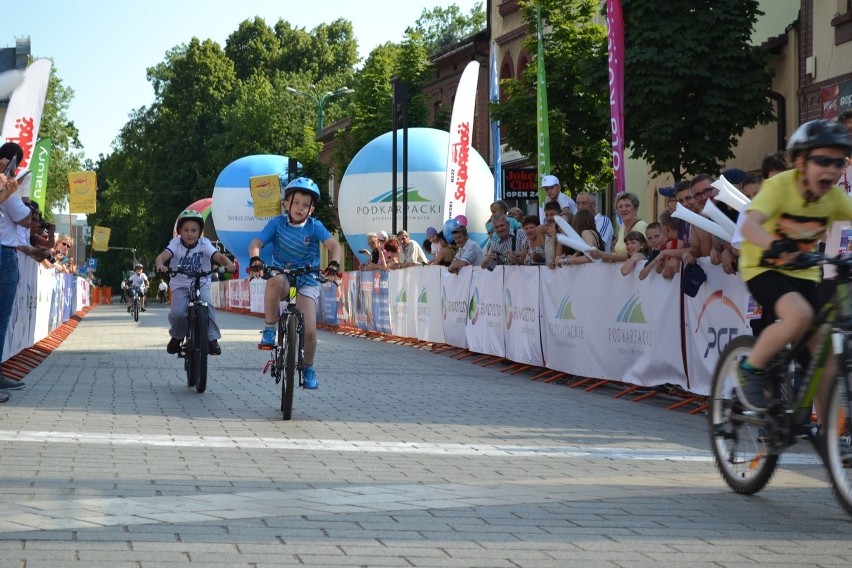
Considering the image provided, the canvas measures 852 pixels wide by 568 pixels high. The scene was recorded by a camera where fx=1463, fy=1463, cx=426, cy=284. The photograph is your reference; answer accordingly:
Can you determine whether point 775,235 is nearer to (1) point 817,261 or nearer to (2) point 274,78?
(1) point 817,261

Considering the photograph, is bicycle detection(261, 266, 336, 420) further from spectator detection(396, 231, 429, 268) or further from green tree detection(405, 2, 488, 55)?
green tree detection(405, 2, 488, 55)

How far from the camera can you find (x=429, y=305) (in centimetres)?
2397

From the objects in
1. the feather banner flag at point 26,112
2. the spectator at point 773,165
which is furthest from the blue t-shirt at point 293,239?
the feather banner flag at point 26,112

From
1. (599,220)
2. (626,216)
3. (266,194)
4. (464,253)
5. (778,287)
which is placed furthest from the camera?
(266,194)

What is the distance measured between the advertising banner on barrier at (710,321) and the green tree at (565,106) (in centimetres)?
1584

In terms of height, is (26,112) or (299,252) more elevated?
(26,112)

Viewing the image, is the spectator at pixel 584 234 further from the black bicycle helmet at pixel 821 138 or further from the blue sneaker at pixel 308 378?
the black bicycle helmet at pixel 821 138

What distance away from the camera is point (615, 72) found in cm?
2095

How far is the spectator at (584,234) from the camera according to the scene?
15930mm

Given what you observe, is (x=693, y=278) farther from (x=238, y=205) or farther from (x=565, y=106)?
(x=238, y=205)

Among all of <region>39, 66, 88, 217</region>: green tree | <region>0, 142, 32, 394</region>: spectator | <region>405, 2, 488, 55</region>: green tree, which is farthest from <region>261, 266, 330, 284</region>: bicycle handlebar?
<region>405, 2, 488, 55</region>: green tree

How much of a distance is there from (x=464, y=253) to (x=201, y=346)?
8.13m

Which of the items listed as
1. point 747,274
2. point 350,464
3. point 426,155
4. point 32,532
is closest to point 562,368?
point 350,464

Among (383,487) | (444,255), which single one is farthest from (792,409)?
(444,255)
